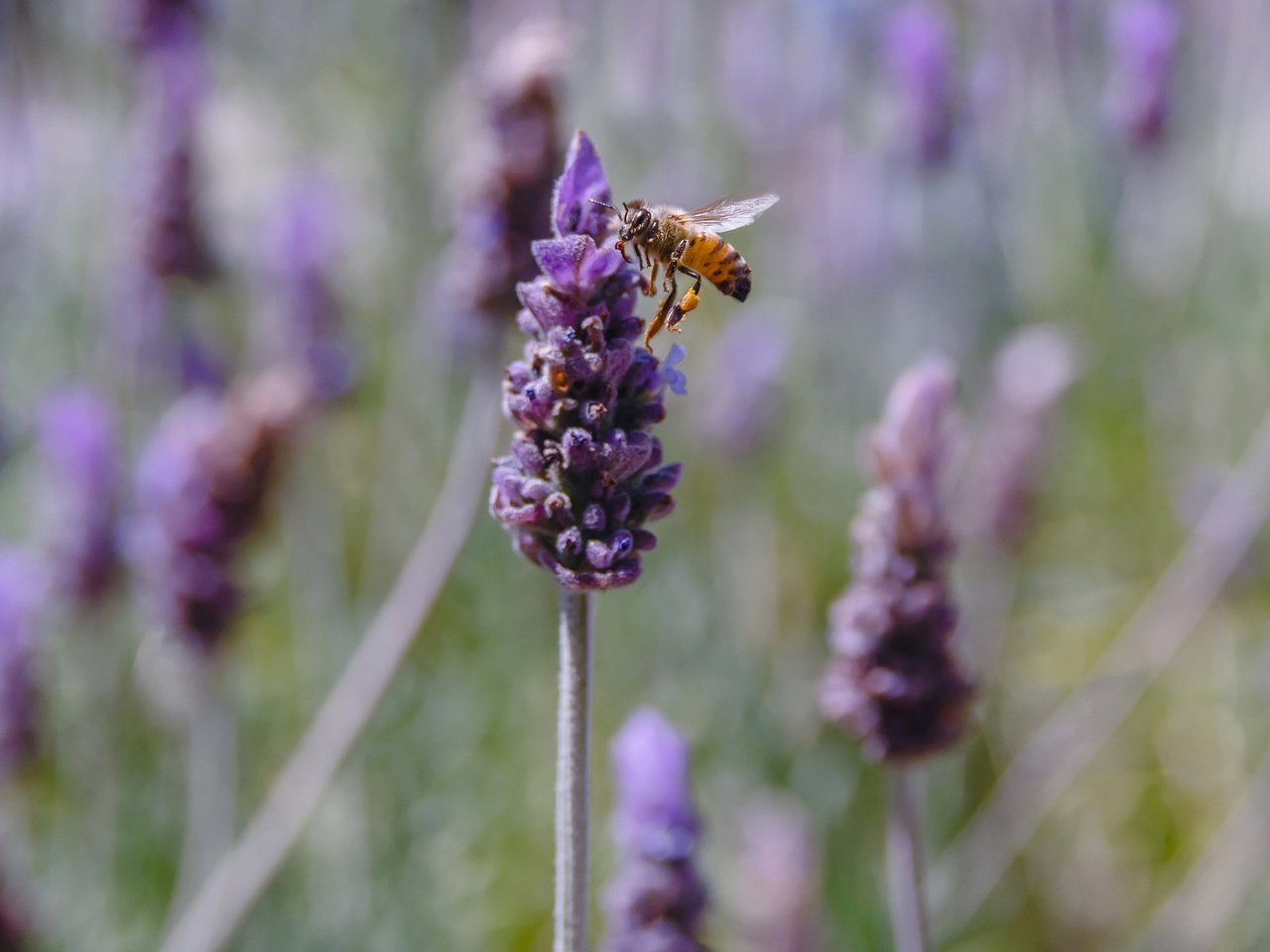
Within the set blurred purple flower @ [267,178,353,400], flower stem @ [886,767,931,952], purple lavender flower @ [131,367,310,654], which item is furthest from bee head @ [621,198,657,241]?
blurred purple flower @ [267,178,353,400]

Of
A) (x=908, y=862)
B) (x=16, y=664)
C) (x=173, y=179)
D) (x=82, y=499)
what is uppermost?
(x=173, y=179)

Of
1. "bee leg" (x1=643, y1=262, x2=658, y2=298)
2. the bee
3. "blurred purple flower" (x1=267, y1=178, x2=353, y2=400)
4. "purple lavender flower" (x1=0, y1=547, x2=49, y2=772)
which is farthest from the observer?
"blurred purple flower" (x1=267, y1=178, x2=353, y2=400)

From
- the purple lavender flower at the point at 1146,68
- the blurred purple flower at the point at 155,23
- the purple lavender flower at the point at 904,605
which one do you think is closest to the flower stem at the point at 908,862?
the purple lavender flower at the point at 904,605

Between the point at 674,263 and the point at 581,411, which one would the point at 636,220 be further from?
the point at 581,411

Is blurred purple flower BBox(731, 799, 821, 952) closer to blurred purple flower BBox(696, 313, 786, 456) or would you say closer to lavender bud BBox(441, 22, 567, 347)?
lavender bud BBox(441, 22, 567, 347)

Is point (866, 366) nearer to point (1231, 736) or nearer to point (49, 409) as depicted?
point (1231, 736)

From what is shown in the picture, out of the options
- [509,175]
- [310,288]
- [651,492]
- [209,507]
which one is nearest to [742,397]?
[310,288]
